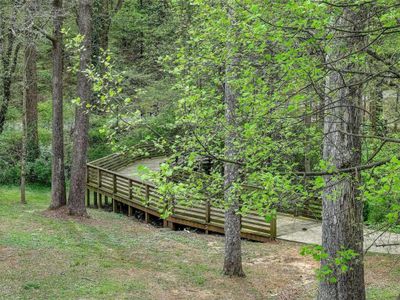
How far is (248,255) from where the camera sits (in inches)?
501

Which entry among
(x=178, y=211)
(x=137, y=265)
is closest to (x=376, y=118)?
(x=137, y=265)

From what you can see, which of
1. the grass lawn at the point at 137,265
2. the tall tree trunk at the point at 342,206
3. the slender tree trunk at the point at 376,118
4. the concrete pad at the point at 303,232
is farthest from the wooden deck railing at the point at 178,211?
the tall tree trunk at the point at 342,206

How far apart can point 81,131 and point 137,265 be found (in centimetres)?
546

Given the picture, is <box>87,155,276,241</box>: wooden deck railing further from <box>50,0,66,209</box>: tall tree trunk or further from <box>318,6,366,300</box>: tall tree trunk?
<box>318,6,366,300</box>: tall tree trunk

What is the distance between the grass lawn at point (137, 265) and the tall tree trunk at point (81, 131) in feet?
2.36

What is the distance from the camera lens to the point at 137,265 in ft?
37.1

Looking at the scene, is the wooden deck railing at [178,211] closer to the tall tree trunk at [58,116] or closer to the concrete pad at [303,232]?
the concrete pad at [303,232]

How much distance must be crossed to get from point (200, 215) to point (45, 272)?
6533 millimetres

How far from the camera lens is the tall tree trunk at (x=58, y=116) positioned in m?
15.5

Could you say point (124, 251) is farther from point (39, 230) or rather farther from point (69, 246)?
point (39, 230)

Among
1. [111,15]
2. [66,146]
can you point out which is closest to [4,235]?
[66,146]

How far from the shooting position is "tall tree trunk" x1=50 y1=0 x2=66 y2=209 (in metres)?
15.5

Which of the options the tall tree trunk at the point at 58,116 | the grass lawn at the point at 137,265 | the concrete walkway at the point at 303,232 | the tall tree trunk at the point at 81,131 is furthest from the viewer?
the tall tree trunk at the point at 58,116

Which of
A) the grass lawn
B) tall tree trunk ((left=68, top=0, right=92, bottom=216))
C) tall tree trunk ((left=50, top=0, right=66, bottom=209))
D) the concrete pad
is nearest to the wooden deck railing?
the grass lawn
